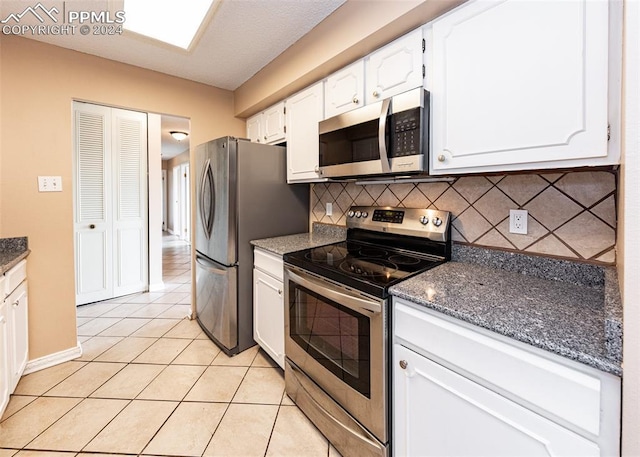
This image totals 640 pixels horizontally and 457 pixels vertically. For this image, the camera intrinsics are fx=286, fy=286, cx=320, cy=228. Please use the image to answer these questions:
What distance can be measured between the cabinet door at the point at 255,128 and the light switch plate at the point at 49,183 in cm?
153

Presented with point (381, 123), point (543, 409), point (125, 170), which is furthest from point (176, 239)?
point (543, 409)

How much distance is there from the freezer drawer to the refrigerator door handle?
0.94 ft

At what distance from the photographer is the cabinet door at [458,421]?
758 millimetres

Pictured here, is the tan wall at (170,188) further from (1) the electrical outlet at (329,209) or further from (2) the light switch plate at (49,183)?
(1) the electrical outlet at (329,209)

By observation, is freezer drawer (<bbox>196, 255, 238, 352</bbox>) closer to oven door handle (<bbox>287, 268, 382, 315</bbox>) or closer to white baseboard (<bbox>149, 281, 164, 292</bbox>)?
oven door handle (<bbox>287, 268, 382, 315</bbox>)

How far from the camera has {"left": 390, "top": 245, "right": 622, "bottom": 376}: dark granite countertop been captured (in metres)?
0.69

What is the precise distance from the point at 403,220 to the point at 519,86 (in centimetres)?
86

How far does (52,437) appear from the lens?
145 centimetres

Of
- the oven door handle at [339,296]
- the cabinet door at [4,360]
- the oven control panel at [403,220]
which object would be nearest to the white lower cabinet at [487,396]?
the oven door handle at [339,296]

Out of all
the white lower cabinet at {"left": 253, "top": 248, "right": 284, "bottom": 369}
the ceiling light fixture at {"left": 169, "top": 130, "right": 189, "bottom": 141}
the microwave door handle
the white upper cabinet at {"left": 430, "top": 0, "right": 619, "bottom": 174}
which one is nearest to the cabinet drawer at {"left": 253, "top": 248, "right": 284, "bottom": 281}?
the white lower cabinet at {"left": 253, "top": 248, "right": 284, "bottom": 369}

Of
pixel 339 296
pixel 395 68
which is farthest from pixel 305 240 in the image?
pixel 395 68

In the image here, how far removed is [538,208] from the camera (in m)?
1.27

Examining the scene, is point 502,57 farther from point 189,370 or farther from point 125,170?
point 125,170

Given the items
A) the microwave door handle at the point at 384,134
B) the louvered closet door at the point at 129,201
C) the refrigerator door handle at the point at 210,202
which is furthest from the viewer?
the louvered closet door at the point at 129,201
